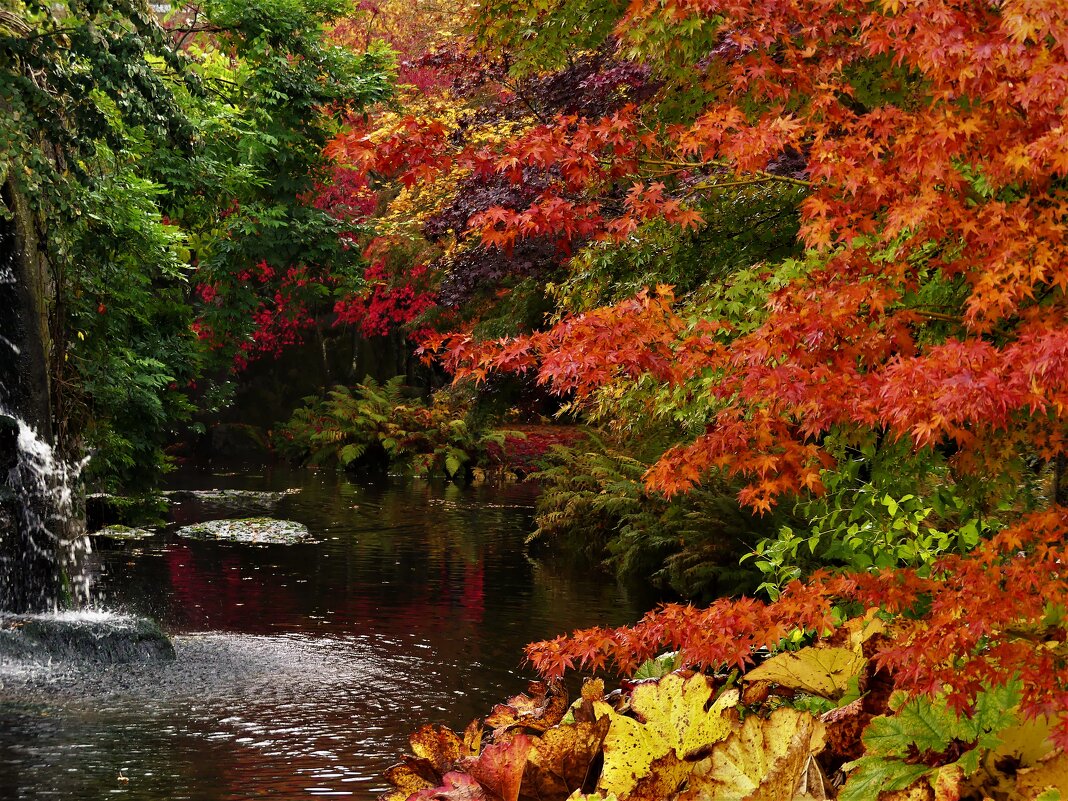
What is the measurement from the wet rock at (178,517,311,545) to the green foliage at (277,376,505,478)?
8.24 metres

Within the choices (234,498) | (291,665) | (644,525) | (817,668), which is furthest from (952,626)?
(234,498)

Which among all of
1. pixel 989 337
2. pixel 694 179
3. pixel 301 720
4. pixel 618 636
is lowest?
pixel 301 720

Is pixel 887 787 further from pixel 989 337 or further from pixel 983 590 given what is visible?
pixel 989 337

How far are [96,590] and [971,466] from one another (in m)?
10.4

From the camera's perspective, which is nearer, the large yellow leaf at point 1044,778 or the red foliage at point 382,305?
the large yellow leaf at point 1044,778

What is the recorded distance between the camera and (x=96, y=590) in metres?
12.5

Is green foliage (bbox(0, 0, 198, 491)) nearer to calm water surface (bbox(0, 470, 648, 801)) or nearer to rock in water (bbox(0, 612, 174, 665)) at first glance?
calm water surface (bbox(0, 470, 648, 801))

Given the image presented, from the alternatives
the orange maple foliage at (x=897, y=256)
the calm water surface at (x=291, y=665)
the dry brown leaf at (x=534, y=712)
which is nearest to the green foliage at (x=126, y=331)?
the calm water surface at (x=291, y=665)

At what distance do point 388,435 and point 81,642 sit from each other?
57.9 ft

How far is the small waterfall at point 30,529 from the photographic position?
11.0 m

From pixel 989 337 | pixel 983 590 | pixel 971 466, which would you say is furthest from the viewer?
pixel 989 337

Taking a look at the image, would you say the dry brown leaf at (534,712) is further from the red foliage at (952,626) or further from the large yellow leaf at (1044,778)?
the large yellow leaf at (1044,778)

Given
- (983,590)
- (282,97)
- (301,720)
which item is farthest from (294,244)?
(983,590)

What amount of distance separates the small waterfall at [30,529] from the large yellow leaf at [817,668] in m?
8.78
